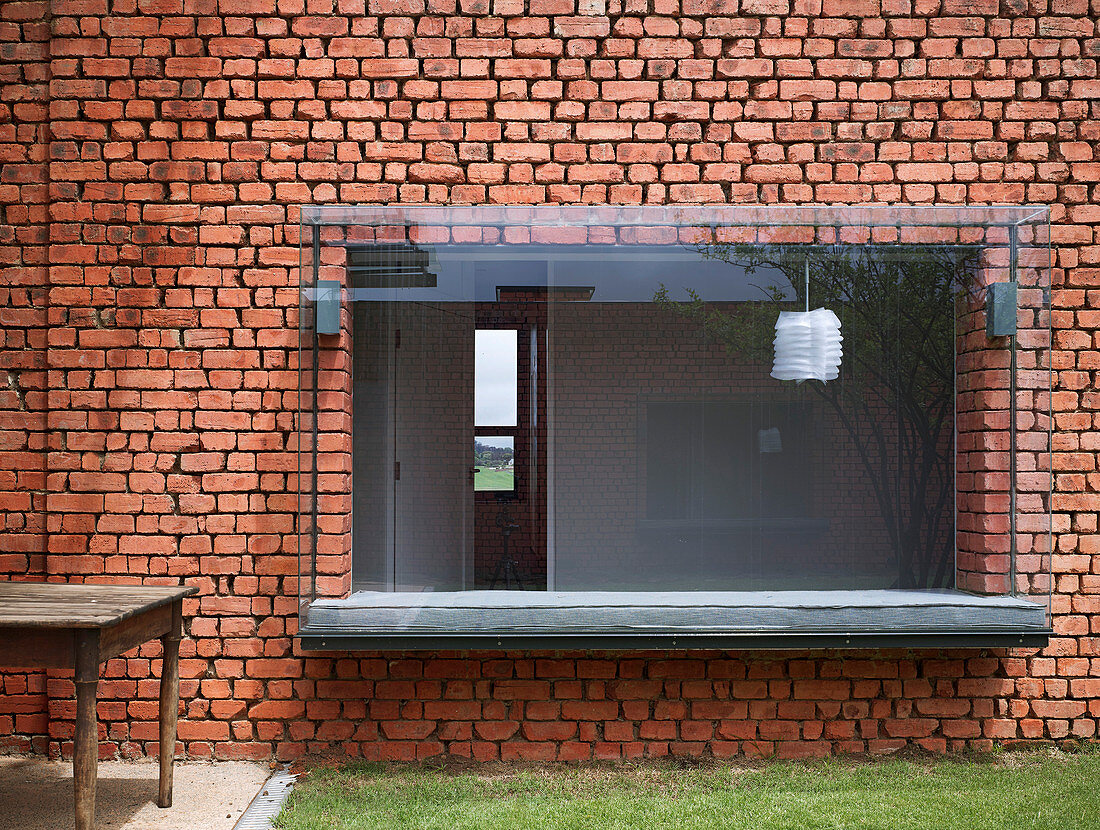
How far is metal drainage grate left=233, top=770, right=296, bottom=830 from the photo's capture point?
109 inches

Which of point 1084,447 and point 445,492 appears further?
point 1084,447

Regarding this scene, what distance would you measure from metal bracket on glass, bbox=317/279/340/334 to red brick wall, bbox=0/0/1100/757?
23 centimetres

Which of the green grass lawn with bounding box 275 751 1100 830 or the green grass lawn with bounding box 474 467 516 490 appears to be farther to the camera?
the green grass lawn with bounding box 474 467 516 490

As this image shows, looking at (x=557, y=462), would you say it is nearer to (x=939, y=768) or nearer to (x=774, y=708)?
(x=774, y=708)

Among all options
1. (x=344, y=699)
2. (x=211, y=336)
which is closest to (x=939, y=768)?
(x=344, y=699)

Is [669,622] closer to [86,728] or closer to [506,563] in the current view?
[506,563]

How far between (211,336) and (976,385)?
3.19 m

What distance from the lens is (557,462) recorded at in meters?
3.05

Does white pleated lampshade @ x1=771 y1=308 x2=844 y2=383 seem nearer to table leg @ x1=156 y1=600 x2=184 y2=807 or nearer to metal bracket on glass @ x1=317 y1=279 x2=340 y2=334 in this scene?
metal bracket on glass @ x1=317 y1=279 x2=340 y2=334

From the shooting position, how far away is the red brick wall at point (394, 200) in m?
3.29

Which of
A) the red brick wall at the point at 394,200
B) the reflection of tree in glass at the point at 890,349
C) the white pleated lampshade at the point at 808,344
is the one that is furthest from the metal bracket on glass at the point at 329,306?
the white pleated lampshade at the point at 808,344

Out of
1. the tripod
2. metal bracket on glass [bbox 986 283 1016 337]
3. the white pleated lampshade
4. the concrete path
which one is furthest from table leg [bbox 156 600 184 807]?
metal bracket on glass [bbox 986 283 1016 337]

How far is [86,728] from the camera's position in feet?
8.05

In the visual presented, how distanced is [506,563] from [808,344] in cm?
149
